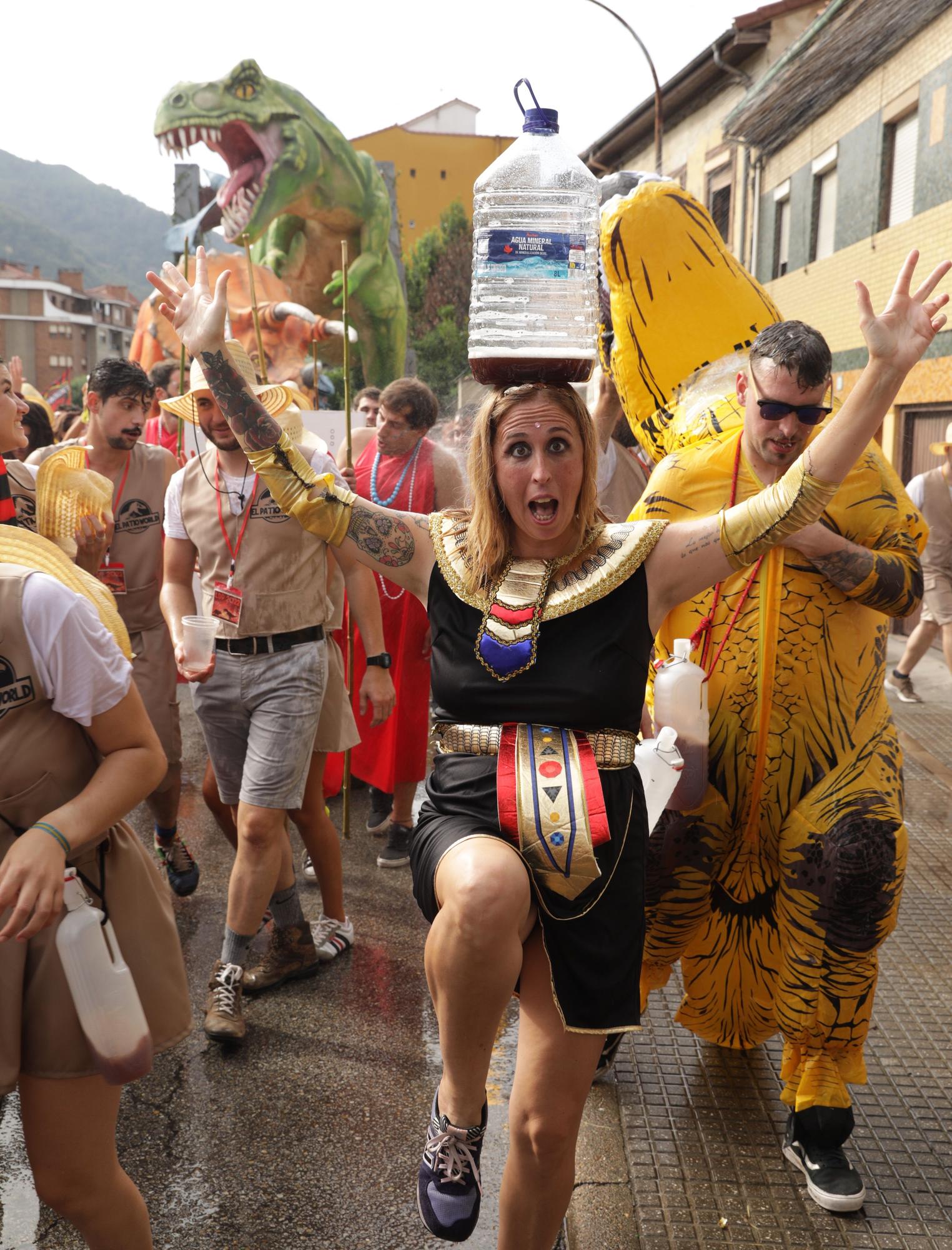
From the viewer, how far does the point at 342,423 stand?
29.2ft

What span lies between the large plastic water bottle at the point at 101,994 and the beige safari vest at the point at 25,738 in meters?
0.15

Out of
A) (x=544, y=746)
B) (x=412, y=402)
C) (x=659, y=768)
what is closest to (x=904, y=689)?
(x=412, y=402)

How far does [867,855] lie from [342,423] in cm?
661

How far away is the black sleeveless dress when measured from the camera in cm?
237

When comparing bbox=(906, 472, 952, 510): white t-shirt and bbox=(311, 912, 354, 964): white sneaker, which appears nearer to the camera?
bbox=(311, 912, 354, 964): white sneaker

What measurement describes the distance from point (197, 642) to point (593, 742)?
73.0 inches

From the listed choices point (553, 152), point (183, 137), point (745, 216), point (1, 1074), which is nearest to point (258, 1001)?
point (1, 1074)

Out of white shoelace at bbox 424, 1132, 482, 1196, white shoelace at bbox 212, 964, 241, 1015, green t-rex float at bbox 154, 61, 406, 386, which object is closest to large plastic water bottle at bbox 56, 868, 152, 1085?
white shoelace at bbox 424, 1132, 482, 1196

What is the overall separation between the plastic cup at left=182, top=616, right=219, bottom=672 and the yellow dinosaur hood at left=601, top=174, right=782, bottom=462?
1.58m

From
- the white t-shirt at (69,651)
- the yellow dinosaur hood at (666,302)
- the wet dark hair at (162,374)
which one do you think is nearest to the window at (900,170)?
the wet dark hair at (162,374)

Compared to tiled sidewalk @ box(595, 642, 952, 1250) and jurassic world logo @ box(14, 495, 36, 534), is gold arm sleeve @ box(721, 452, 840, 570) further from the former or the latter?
jurassic world logo @ box(14, 495, 36, 534)

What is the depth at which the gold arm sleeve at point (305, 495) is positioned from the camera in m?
2.79

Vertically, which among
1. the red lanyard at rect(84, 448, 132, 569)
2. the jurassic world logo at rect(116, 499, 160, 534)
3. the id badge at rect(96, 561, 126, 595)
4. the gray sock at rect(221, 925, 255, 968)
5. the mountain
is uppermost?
the mountain

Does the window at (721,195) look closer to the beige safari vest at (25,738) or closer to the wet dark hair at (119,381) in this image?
the wet dark hair at (119,381)
